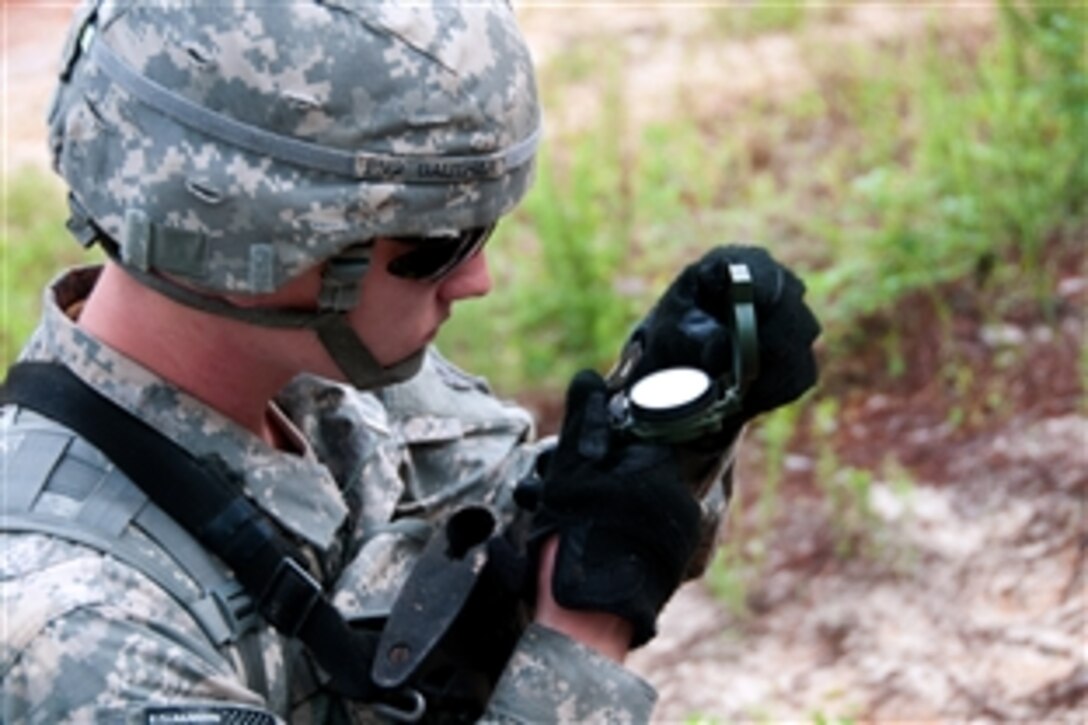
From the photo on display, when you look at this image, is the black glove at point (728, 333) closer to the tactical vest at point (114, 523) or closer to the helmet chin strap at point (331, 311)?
the helmet chin strap at point (331, 311)

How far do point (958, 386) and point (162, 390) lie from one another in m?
2.92

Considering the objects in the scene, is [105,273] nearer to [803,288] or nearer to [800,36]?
[803,288]

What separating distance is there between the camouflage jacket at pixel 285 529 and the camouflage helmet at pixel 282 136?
A: 23 cm

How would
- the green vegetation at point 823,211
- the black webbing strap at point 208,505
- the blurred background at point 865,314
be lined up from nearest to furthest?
the black webbing strap at point 208,505 < the blurred background at point 865,314 < the green vegetation at point 823,211

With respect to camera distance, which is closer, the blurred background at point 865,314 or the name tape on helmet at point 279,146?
the name tape on helmet at point 279,146

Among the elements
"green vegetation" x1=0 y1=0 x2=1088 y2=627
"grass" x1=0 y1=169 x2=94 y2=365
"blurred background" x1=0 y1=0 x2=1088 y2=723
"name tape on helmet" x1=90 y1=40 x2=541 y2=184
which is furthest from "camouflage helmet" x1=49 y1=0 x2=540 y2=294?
"grass" x1=0 y1=169 x2=94 y2=365

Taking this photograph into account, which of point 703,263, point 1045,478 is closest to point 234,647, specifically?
point 703,263

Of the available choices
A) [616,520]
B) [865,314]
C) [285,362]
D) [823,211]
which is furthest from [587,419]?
[823,211]

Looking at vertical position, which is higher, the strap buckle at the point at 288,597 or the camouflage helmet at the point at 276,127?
the camouflage helmet at the point at 276,127

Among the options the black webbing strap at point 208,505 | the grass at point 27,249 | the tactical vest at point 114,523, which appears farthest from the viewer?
the grass at point 27,249

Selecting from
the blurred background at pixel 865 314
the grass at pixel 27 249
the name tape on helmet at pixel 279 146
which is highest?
the name tape on helmet at pixel 279 146

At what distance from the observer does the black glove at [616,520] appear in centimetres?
242

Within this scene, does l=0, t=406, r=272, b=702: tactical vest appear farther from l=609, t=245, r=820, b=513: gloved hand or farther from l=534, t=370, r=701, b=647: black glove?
l=609, t=245, r=820, b=513: gloved hand

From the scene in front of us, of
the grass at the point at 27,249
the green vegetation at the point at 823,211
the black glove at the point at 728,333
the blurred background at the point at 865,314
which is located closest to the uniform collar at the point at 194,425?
the black glove at the point at 728,333
